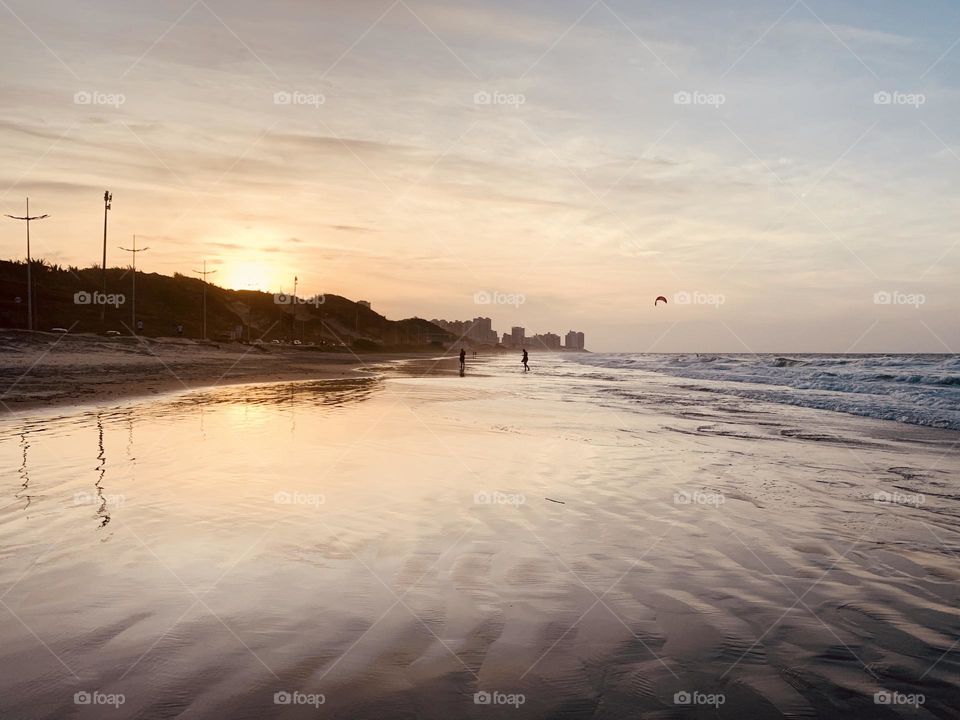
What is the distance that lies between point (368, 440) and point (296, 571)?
8595 mm

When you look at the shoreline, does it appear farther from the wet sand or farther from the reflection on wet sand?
the reflection on wet sand

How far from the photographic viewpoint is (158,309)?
115m

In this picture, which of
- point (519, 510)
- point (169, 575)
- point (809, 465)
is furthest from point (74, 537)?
point (809, 465)

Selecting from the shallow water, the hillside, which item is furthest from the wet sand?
the hillside

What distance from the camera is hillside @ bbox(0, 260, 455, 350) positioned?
2926 inches

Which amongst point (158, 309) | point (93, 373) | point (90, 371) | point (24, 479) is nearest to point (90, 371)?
point (90, 371)

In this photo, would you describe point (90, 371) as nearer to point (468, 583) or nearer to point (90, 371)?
point (90, 371)

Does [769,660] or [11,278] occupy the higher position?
[11,278]

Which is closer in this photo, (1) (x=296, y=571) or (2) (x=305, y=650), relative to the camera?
(2) (x=305, y=650)

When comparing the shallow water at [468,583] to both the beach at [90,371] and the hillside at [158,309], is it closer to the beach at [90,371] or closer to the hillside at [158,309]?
the beach at [90,371]

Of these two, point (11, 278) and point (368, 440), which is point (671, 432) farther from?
point (11, 278)

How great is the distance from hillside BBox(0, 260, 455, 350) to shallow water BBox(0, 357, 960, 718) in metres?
71.6

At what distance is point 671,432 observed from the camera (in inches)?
680

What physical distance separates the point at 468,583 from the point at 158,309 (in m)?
126
